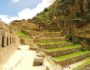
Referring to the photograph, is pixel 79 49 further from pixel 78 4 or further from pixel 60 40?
pixel 78 4

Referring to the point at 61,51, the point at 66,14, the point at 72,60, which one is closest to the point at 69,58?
the point at 72,60

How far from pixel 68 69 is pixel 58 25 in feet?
67.9

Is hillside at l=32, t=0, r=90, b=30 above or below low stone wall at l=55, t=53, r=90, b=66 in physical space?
above

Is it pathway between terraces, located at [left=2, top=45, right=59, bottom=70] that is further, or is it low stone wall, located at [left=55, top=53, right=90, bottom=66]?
low stone wall, located at [left=55, top=53, right=90, bottom=66]

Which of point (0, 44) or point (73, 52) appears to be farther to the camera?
point (73, 52)

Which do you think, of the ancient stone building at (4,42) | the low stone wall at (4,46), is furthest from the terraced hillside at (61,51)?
the ancient stone building at (4,42)

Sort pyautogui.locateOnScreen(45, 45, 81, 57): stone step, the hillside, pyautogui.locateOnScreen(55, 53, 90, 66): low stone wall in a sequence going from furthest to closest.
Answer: the hillside < pyautogui.locateOnScreen(45, 45, 81, 57): stone step < pyautogui.locateOnScreen(55, 53, 90, 66): low stone wall

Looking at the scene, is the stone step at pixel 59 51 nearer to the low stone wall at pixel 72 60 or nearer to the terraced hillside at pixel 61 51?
the terraced hillside at pixel 61 51

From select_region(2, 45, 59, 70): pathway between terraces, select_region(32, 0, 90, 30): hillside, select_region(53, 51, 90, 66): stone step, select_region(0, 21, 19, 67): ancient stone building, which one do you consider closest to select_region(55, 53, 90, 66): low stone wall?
Result: select_region(53, 51, 90, 66): stone step

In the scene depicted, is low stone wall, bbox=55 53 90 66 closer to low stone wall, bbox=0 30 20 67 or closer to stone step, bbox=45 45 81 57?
stone step, bbox=45 45 81 57

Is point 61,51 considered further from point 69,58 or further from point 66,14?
point 66,14

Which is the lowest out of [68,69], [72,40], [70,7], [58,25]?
[68,69]

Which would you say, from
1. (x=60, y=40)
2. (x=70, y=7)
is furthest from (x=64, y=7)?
(x=60, y=40)

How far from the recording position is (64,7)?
46969 millimetres
